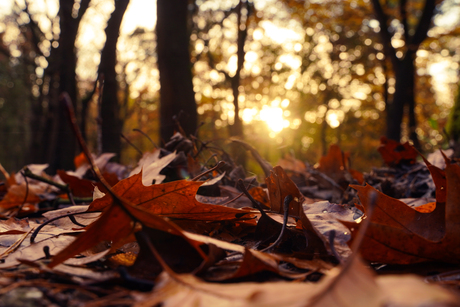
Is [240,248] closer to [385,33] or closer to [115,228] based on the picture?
[115,228]

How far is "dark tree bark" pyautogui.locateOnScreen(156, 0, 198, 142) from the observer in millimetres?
3416

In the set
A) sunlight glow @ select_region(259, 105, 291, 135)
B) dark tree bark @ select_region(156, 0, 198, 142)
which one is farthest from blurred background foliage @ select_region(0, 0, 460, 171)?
dark tree bark @ select_region(156, 0, 198, 142)

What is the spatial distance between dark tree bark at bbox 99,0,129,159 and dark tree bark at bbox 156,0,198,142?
0.54 m

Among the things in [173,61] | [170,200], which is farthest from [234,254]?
[173,61]

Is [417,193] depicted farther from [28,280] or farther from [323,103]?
[323,103]

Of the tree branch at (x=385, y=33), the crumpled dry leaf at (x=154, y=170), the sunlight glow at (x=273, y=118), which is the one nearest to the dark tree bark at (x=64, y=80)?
the crumpled dry leaf at (x=154, y=170)

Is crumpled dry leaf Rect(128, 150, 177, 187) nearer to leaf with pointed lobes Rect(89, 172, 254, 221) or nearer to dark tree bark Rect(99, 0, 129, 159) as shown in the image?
leaf with pointed lobes Rect(89, 172, 254, 221)

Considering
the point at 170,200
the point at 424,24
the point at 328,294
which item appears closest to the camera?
the point at 328,294

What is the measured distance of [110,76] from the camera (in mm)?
4875

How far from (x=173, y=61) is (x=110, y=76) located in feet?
6.02

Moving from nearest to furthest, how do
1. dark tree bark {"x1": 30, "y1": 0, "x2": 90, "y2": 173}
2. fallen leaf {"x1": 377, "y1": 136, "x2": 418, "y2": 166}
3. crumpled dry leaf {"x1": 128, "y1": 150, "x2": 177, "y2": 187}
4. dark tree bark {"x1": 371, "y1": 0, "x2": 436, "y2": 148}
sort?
crumpled dry leaf {"x1": 128, "y1": 150, "x2": 177, "y2": 187} → fallen leaf {"x1": 377, "y1": 136, "x2": 418, "y2": 166} → dark tree bark {"x1": 30, "y1": 0, "x2": 90, "y2": 173} → dark tree bark {"x1": 371, "y1": 0, "x2": 436, "y2": 148}

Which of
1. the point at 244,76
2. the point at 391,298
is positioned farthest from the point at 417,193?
the point at 244,76

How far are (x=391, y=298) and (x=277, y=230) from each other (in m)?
0.46

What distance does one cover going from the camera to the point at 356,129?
20.0 m
